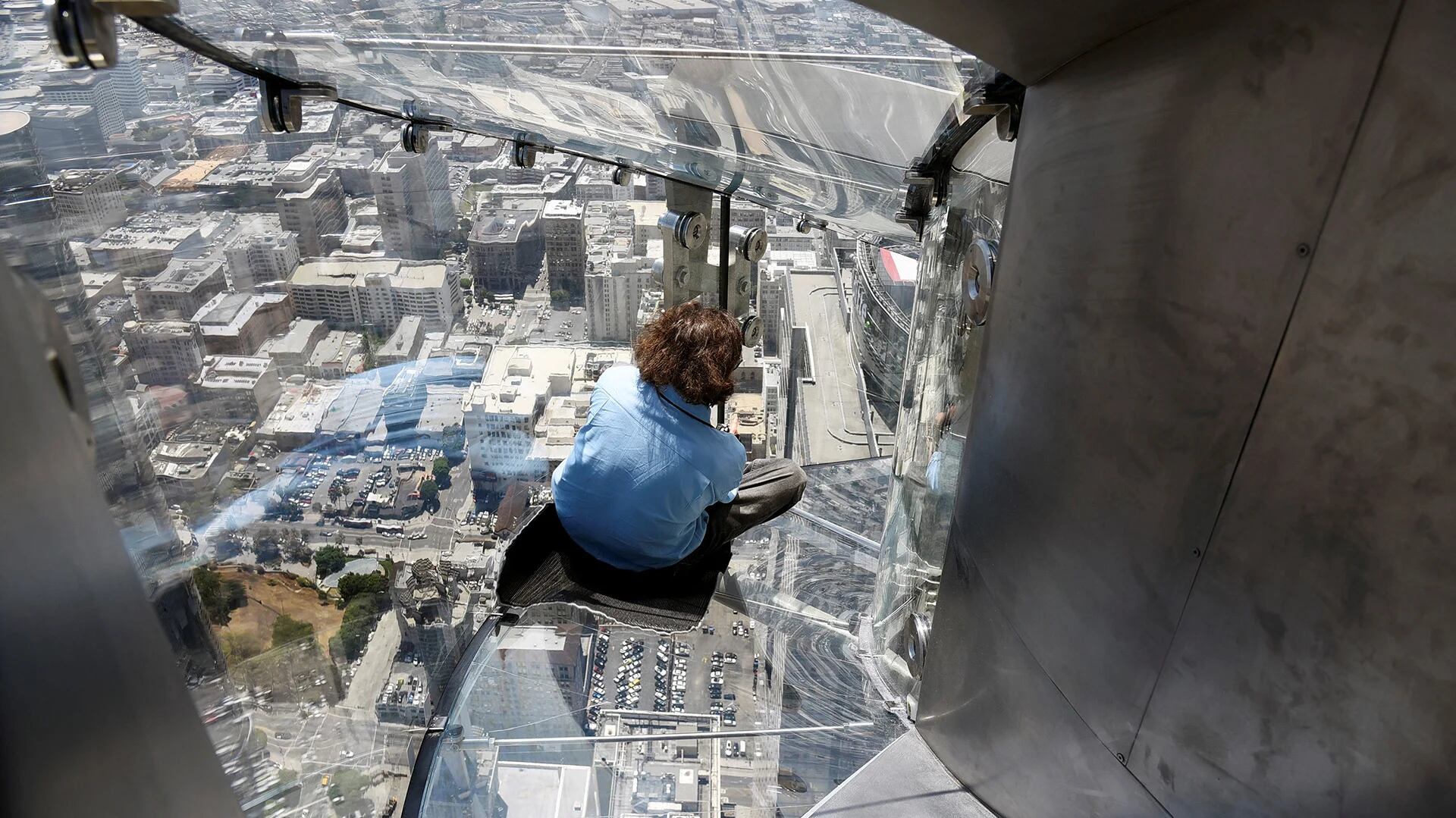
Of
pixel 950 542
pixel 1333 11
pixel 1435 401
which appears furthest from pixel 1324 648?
pixel 950 542

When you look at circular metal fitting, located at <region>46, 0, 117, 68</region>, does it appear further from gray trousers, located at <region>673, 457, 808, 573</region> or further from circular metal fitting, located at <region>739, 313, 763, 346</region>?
circular metal fitting, located at <region>739, 313, 763, 346</region>

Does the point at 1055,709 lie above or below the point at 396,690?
above

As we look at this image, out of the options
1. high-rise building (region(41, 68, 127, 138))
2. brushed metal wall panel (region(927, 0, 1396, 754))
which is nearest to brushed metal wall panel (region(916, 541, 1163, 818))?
brushed metal wall panel (region(927, 0, 1396, 754))

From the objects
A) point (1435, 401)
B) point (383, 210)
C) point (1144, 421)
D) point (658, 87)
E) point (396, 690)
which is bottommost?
point (396, 690)

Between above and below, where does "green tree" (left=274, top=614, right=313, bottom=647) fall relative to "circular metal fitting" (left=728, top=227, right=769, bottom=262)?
below

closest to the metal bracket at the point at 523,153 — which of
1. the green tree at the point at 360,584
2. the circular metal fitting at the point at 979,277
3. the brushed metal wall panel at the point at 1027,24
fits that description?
the green tree at the point at 360,584

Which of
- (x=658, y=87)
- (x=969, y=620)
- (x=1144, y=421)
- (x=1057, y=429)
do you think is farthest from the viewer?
(x=658, y=87)

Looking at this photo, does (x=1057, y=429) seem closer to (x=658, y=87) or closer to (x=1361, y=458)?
(x=1361, y=458)
